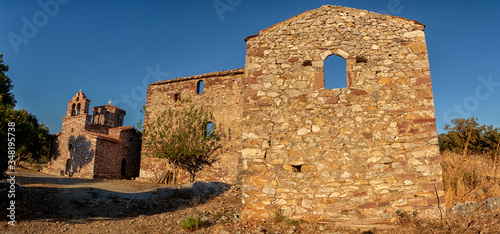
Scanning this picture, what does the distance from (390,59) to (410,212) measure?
11.0ft

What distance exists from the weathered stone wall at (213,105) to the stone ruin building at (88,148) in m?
2.44

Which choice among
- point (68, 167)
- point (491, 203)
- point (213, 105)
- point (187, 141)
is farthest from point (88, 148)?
point (491, 203)

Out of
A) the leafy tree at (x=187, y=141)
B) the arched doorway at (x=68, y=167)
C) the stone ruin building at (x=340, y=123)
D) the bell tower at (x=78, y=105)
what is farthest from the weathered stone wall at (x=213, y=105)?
the stone ruin building at (x=340, y=123)

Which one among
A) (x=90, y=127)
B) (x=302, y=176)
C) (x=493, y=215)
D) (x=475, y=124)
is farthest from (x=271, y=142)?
(x=90, y=127)

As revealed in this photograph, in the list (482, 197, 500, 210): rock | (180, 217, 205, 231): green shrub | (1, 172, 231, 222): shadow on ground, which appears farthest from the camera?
(1, 172, 231, 222): shadow on ground

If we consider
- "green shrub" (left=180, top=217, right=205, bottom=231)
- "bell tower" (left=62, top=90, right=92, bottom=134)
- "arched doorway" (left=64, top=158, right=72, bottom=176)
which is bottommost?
"green shrub" (left=180, top=217, right=205, bottom=231)

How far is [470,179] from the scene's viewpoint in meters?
7.54

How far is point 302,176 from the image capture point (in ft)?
21.0

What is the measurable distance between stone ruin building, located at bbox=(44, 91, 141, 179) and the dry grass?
688 inches

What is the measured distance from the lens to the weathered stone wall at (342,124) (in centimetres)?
613

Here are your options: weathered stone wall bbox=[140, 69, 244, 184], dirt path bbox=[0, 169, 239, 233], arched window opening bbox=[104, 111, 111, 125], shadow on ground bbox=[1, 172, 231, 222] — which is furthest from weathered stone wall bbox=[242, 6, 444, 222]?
arched window opening bbox=[104, 111, 111, 125]

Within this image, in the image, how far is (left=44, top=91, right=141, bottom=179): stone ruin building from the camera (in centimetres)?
2056

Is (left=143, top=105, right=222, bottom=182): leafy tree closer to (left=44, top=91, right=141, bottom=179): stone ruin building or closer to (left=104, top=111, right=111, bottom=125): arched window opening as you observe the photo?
(left=44, top=91, right=141, bottom=179): stone ruin building

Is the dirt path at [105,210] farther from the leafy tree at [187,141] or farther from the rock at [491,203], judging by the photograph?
the rock at [491,203]
